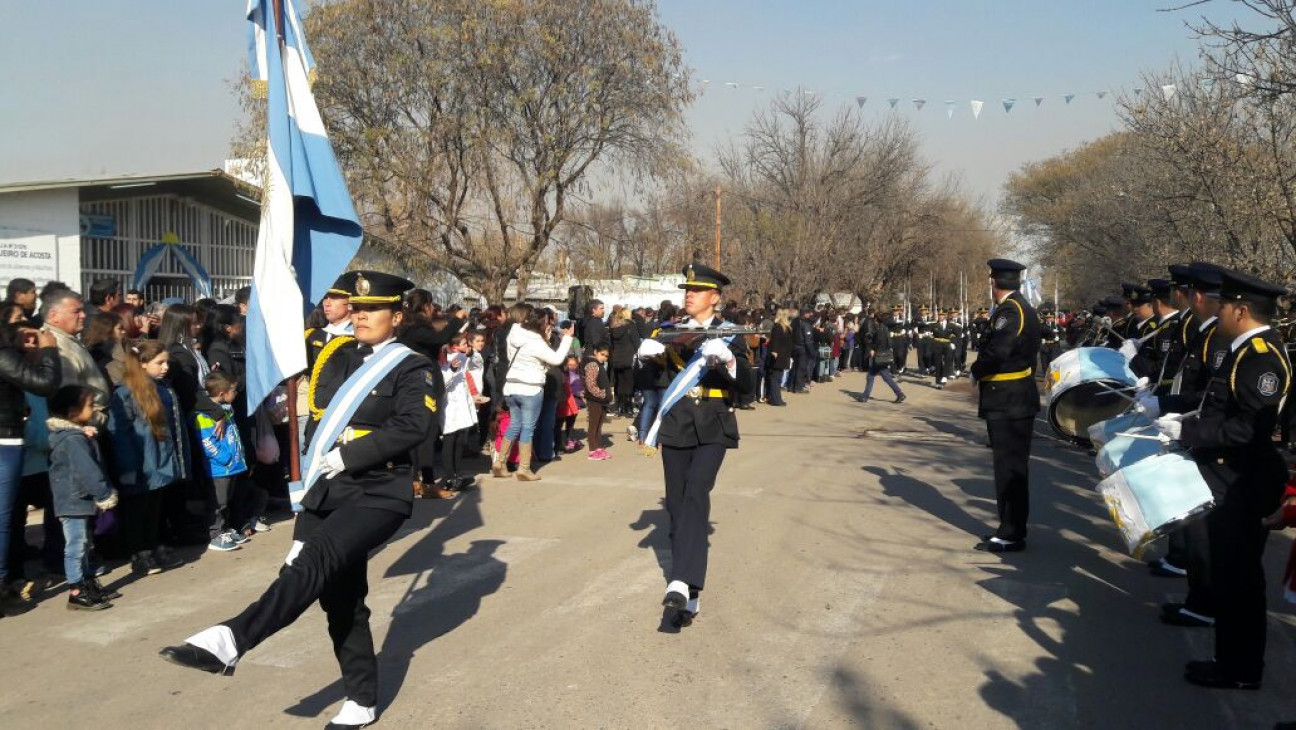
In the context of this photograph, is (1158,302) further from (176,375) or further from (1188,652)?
(176,375)

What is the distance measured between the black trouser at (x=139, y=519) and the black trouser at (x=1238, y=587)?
663cm

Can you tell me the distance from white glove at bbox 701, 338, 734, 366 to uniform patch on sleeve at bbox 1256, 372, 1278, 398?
271cm

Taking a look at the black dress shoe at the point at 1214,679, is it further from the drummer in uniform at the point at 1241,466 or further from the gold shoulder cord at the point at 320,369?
the gold shoulder cord at the point at 320,369

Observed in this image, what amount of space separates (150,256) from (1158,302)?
54.9 feet

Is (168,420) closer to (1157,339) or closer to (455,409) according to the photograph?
(455,409)

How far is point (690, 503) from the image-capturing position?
247 inches

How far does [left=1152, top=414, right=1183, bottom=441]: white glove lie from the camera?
548 cm

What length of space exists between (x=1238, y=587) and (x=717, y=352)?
2.89m

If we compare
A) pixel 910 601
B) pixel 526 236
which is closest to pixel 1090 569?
pixel 910 601

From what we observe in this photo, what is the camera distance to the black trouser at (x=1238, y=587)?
5082 millimetres

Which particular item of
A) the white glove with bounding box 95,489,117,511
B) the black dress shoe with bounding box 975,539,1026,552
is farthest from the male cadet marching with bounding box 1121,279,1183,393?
the white glove with bounding box 95,489,117,511

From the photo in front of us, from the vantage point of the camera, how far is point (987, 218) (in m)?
66.6

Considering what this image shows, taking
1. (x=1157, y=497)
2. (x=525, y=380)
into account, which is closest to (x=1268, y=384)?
(x=1157, y=497)

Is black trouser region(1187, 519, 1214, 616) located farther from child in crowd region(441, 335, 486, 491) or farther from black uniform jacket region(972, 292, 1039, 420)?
child in crowd region(441, 335, 486, 491)
